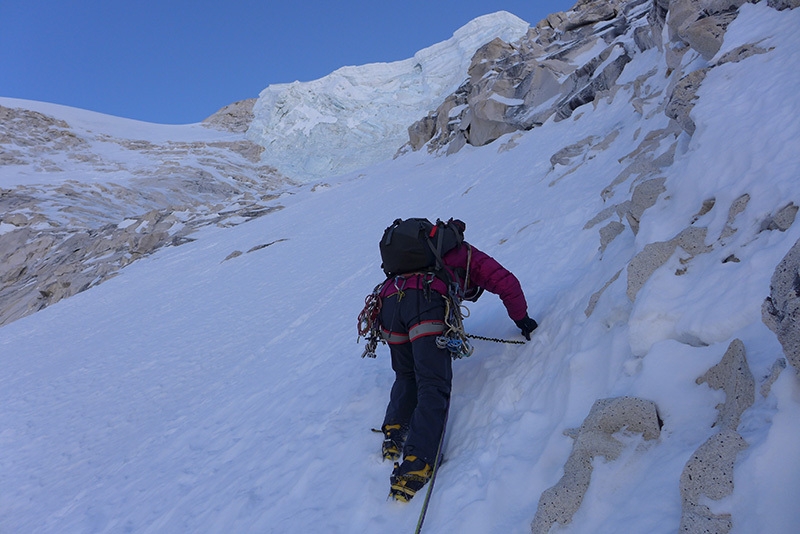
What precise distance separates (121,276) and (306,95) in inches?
2142

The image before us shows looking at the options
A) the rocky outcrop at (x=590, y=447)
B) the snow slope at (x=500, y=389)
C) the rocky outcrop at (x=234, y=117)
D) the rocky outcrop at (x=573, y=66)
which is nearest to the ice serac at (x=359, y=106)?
the rocky outcrop at (x=234, y=117)

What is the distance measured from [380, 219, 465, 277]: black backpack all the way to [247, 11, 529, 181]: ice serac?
58.3m

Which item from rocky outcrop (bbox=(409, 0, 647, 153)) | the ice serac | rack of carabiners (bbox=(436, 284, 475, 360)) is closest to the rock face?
the ice serac

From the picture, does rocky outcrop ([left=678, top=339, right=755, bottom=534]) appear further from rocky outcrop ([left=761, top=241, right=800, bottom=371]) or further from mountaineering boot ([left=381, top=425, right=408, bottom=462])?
mountaineering boot ([left=381, top=425, right=408, bottom=462])

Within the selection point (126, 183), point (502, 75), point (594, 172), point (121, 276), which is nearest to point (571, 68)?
point (502, 75)

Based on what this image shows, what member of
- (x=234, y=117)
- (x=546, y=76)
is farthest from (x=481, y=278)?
(x=234, y=117)

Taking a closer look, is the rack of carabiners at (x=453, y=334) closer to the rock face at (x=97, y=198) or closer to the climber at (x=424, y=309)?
the climber at (x=424, y=309)

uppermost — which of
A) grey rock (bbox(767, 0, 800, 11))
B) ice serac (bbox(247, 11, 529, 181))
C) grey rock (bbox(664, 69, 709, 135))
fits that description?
ice serac (bbox(247, 11, 529, 181))

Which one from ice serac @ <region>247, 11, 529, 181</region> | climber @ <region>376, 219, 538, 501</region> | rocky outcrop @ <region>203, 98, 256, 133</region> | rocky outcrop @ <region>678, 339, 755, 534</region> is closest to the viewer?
rocky outcrop @ <region>678, 339, 755, 534</region>

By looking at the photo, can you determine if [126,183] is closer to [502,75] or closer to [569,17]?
[502,75]

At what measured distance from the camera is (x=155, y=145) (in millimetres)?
66062

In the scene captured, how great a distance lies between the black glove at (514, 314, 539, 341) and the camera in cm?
405

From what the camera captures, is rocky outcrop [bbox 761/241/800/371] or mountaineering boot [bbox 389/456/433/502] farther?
mountaineering boot [bbox 389/456/433/502]

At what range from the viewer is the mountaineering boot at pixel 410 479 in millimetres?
3148
